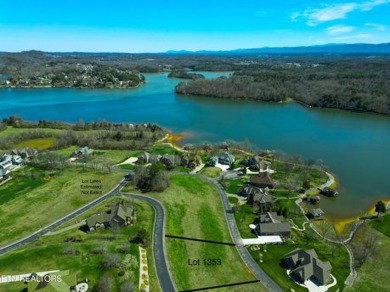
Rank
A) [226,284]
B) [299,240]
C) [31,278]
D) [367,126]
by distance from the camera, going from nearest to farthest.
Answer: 1. [31,278]
2. [226,284]
3. [299,240]
4. [367,126]

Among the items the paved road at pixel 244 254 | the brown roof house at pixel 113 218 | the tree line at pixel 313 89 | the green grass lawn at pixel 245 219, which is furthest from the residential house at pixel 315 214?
the tree line at pixel 313 89

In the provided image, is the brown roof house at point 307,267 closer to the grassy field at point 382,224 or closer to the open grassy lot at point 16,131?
the grassy field at point 382,224

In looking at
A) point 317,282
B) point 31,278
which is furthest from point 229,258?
point 31,278

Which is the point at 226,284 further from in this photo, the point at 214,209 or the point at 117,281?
the point at 214,209

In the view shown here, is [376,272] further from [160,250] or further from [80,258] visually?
[80,258]

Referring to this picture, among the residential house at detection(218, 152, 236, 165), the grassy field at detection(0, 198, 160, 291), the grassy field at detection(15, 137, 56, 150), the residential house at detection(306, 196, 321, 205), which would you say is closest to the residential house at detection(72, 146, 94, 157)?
the grassy field at detection(15, 137, 56, 150)

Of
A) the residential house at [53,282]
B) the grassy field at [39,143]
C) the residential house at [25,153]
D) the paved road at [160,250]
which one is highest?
the residential house at [53,282]
